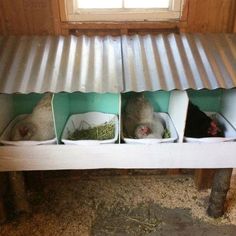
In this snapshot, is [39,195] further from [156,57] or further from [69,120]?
[156,57]

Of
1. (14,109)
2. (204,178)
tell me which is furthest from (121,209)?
(14,109)

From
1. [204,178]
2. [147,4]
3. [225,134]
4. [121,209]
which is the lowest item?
[121,209]

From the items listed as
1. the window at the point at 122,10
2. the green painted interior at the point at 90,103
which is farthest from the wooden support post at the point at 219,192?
the window at the point at 122,10

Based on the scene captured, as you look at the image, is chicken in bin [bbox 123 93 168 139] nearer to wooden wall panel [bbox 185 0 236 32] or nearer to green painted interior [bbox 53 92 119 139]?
green painted interior [bbox 53 92 119 139]

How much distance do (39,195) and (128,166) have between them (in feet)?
2.79

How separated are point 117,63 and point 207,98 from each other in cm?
68

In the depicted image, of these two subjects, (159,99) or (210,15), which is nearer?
(210,15)

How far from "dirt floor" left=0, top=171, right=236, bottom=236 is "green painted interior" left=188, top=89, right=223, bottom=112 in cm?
64

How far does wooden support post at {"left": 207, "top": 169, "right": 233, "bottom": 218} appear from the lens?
1.60 m

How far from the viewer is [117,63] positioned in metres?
1.37

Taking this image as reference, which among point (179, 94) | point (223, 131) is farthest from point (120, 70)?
point (223, 131)

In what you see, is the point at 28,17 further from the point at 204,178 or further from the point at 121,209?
the point at 204,178

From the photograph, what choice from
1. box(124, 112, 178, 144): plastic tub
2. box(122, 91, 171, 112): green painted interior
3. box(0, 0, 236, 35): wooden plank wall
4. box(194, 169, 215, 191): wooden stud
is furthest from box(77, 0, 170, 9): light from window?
box(194, 169, 215, 191): wooden stud

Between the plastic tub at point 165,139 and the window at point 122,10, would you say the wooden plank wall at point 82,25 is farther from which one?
the plastic tub at point 165,139
